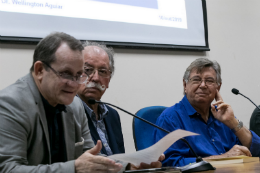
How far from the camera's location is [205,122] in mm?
2078

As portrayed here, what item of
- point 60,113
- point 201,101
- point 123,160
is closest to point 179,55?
point 201,101

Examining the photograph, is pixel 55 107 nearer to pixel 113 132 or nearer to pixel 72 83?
pixel 72 83

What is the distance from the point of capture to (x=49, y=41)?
126cm

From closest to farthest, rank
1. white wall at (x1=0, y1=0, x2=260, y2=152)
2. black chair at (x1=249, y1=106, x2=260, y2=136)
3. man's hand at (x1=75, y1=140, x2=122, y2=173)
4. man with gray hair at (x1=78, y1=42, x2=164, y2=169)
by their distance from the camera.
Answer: man's hand at (x1=75, y1=140, x2=122, y2=173) → man with gray hair at (x1=78, y1=42, x2=164, y2=169) → white wall at (x1=0, y1=0, x2=260, y2=152) → black chair at (x1=249, y1=106, x2=260, y2=136)

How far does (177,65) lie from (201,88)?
817mm

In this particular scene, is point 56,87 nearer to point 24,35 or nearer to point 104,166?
point 104,166

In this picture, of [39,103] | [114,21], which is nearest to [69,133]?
[39,103]

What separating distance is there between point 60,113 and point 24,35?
110cm

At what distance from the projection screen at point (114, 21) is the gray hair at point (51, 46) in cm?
103

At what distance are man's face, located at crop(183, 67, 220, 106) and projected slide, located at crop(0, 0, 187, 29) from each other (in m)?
0.89

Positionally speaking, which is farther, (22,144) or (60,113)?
(60,113)

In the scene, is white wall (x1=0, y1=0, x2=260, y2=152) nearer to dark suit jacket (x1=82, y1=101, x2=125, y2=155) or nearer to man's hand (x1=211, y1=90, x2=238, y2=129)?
dark suit jacket (x1=82, y1=101, x2=125, y2=155)

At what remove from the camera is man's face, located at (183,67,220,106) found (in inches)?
83.3

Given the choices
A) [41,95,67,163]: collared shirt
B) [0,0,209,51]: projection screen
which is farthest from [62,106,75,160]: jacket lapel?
[0,0,209,51]: projection screen
